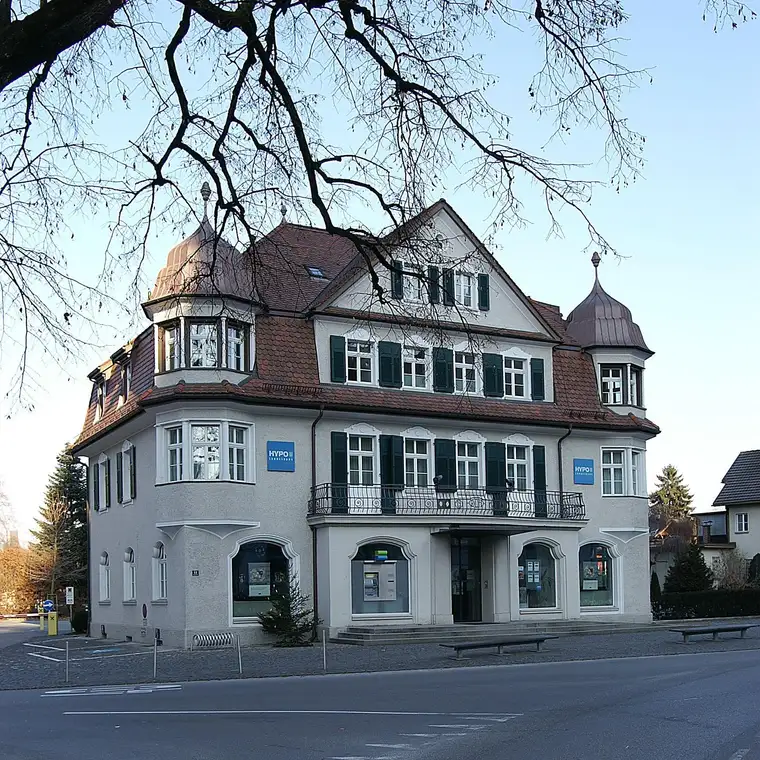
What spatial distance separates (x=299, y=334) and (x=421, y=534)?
23.0 feet

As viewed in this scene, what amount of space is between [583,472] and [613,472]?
1335 mm

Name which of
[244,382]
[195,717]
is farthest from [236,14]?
[244,382]

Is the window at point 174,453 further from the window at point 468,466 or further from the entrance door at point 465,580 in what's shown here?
the window at point 468,466

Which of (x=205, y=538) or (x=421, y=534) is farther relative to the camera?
(x=421, y=534)

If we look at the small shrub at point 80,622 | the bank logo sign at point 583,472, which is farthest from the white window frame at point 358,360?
the small shrub at point 80,622

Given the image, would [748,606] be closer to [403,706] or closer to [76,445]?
[76,445]

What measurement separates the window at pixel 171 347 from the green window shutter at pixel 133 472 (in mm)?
4312

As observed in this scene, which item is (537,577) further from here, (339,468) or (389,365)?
(389,365)

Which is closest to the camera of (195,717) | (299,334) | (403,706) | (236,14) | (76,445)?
(236,14)

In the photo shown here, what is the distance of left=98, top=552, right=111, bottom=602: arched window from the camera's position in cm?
3928

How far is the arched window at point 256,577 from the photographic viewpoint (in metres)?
32.6

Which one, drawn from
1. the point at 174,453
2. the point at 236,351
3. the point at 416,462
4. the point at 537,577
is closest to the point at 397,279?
the point at 174,453

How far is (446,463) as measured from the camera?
36.2 m

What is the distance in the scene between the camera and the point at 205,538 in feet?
105
